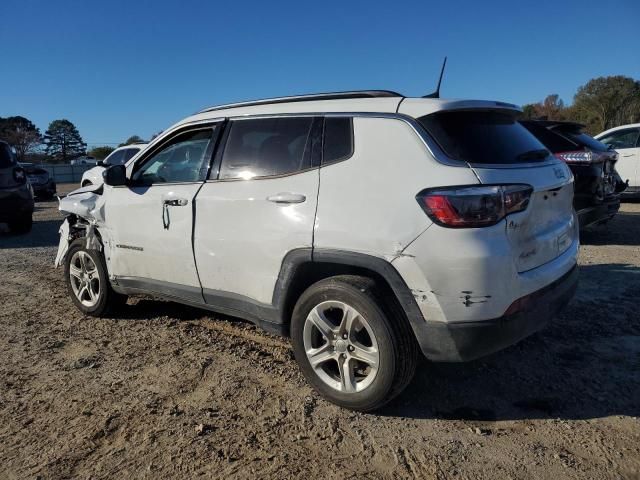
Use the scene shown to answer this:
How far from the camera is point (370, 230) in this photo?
108 inches

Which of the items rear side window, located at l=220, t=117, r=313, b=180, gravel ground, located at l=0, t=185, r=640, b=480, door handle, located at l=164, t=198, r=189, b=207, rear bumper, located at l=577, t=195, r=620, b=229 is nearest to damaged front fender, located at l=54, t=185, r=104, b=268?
gravel ground, located at l=0, t=185, r=640, b=480

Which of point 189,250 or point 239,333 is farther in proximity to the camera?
point 239,333

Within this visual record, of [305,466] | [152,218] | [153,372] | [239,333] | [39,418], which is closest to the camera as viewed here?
[305,466]

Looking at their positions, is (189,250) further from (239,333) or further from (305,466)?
(305,466)

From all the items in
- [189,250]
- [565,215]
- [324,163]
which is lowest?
[189,250]

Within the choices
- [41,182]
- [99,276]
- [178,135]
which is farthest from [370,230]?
[41,182]

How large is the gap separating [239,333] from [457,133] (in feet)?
8.05

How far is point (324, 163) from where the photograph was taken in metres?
3.08

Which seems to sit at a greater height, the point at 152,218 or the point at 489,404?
the point at 152,218

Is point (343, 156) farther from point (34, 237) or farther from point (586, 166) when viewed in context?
point (34, 237)

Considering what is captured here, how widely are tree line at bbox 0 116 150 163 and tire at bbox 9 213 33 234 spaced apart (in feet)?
151

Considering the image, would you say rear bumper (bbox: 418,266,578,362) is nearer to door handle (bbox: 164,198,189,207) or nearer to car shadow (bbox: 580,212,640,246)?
door handle (bbox: 164,198,189,207)

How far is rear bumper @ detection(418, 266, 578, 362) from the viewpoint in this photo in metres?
2.61

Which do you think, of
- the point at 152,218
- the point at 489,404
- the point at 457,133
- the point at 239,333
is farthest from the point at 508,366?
the point at 152,218
